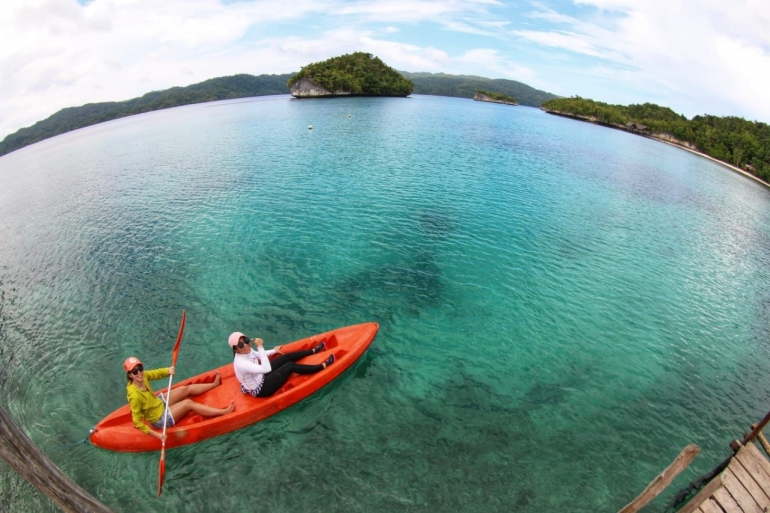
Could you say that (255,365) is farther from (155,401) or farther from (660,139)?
(660,139)

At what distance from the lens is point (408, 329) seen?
12648 millimetres

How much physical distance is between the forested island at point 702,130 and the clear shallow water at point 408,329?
45.0 meters

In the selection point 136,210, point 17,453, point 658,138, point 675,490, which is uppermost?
point 658,138

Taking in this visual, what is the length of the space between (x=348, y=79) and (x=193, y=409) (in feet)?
446

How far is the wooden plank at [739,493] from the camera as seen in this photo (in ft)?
20.6

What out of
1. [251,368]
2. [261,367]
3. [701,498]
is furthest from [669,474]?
[251,368]

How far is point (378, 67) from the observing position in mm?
142625

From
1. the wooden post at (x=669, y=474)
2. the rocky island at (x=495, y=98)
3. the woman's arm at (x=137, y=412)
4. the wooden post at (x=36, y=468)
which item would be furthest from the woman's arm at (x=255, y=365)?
the rocky island at (x=495, y=98)

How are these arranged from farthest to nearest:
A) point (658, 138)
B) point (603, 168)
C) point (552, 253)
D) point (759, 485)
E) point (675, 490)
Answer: point (658, 138)
point (603, 168)
point (552, 253)
point (675, 490)
point (759, 485)

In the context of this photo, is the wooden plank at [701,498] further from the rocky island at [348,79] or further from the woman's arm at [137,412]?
the rocky island at [348,79]

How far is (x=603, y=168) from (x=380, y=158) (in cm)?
2788

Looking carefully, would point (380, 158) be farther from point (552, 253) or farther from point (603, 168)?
point (603, 168)

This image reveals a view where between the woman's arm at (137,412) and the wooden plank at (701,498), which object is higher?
the woman's arm at (137,412)

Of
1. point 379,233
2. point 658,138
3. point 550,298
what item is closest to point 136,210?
point 379,233
